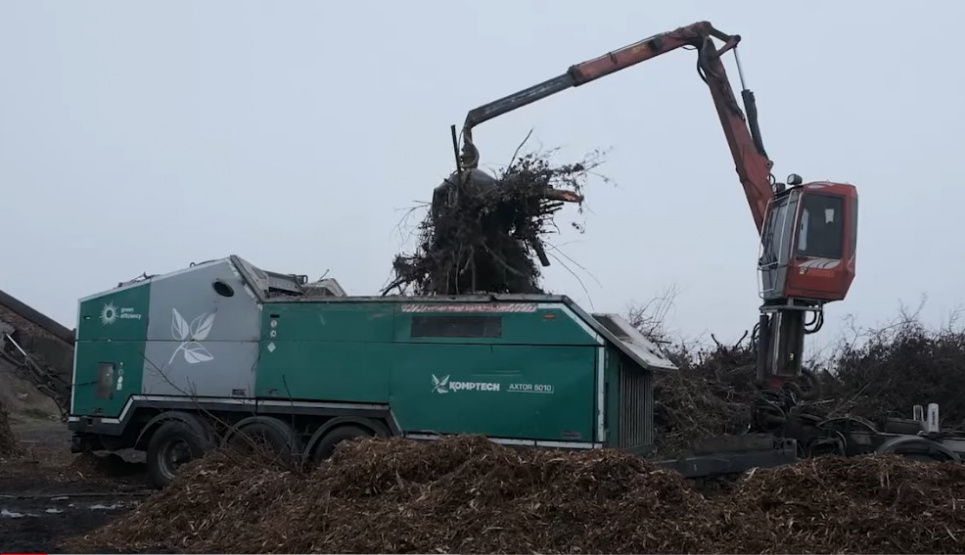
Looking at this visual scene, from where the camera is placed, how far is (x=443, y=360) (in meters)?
10.4

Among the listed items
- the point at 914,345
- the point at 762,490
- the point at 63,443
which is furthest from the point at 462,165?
the point at 63,443

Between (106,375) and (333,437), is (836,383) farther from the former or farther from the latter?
(106,375)

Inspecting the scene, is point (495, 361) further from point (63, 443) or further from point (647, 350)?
point (63, 443)

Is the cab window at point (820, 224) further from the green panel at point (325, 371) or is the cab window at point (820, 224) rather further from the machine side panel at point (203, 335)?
the machine side panel at point (203, 335)

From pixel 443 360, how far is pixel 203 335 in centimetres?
328

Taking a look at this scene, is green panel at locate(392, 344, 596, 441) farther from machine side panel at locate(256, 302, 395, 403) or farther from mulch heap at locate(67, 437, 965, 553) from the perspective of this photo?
mulch heap at locate(67, 437, 965, 553)

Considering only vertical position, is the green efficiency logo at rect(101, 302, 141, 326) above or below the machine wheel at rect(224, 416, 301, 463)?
above

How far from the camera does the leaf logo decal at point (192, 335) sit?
11633 mm

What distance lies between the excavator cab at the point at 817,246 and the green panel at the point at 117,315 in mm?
7923

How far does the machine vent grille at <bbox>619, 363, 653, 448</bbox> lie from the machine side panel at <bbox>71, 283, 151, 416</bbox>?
20.1 feet

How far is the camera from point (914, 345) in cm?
1430

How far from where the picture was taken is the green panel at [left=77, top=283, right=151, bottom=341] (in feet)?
39.8

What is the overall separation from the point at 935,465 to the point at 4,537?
8.02m

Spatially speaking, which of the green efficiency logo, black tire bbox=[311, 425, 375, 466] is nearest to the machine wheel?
black tire bbox=[311, 425, 375, 466]
